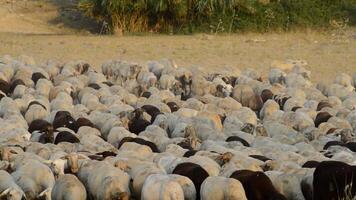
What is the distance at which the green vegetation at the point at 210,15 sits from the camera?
23.2 m

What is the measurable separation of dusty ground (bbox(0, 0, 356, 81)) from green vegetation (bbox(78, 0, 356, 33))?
81cm

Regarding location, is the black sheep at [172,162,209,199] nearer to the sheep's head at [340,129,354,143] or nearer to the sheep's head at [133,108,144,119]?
the sheep's head at [340,129,354,143]

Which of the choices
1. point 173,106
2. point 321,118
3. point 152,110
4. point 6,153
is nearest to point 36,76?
point 173,106

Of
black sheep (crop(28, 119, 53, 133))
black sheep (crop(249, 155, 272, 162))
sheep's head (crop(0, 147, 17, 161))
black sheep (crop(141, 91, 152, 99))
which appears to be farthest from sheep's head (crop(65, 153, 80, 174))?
black sheep (crop(141, 91, 152, 99))

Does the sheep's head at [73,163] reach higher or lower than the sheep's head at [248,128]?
higher

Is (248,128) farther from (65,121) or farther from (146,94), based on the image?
(146,94)

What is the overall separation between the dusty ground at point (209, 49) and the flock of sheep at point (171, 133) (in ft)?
5.66

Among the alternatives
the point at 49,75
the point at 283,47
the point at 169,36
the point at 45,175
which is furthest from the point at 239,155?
the point at 169,36

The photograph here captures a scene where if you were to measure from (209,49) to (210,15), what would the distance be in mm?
4908

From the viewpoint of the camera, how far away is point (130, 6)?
22938mm

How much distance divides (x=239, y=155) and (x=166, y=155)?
0.74 metres

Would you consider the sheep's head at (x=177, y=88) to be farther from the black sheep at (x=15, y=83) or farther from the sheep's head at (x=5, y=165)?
the sheep's head at (x=5, y=165)

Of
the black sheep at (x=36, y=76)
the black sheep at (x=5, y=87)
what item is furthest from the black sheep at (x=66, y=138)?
the black sheep at (x=36, y=76)

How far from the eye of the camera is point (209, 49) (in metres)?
19.2
